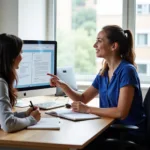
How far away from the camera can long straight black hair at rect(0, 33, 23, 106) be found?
1.76 m

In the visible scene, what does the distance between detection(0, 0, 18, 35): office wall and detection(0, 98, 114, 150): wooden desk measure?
4.51 ft

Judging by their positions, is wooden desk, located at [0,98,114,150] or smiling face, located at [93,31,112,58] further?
smiling face, located at [93,31,112,58]

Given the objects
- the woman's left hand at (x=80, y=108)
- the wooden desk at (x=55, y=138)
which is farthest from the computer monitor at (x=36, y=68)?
the wooden desk at (x=55, y=138)

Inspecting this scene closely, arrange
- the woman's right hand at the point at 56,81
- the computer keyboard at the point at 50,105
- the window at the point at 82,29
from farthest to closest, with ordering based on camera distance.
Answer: the window at the point at 82,29
the woman's right hand at the point at 56,81
the computer keyboard at the point at 50,105

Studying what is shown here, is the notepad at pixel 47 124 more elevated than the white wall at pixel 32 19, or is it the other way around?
the white wall at pixel 32 19

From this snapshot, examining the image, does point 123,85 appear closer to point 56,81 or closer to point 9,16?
point 56,81

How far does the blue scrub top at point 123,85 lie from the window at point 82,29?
1.24 metres

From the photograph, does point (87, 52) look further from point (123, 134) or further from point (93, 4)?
point (123, 134)

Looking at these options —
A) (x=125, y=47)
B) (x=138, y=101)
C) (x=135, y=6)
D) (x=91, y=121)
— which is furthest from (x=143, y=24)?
(x=91, y=121)

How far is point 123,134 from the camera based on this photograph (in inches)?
76.4

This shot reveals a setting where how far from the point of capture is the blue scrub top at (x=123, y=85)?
2.12m

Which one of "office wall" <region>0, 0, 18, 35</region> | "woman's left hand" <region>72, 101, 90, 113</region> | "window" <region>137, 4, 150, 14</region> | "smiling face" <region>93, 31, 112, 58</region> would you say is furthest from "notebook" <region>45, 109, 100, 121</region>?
"window" <region>137, 4, 150, 14</region>

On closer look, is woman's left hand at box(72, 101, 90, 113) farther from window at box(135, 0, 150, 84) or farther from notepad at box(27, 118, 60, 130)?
window at box(135, 0, 150, 84)

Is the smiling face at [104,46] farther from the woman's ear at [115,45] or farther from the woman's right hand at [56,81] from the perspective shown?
the woman's right hand at [56,81]
